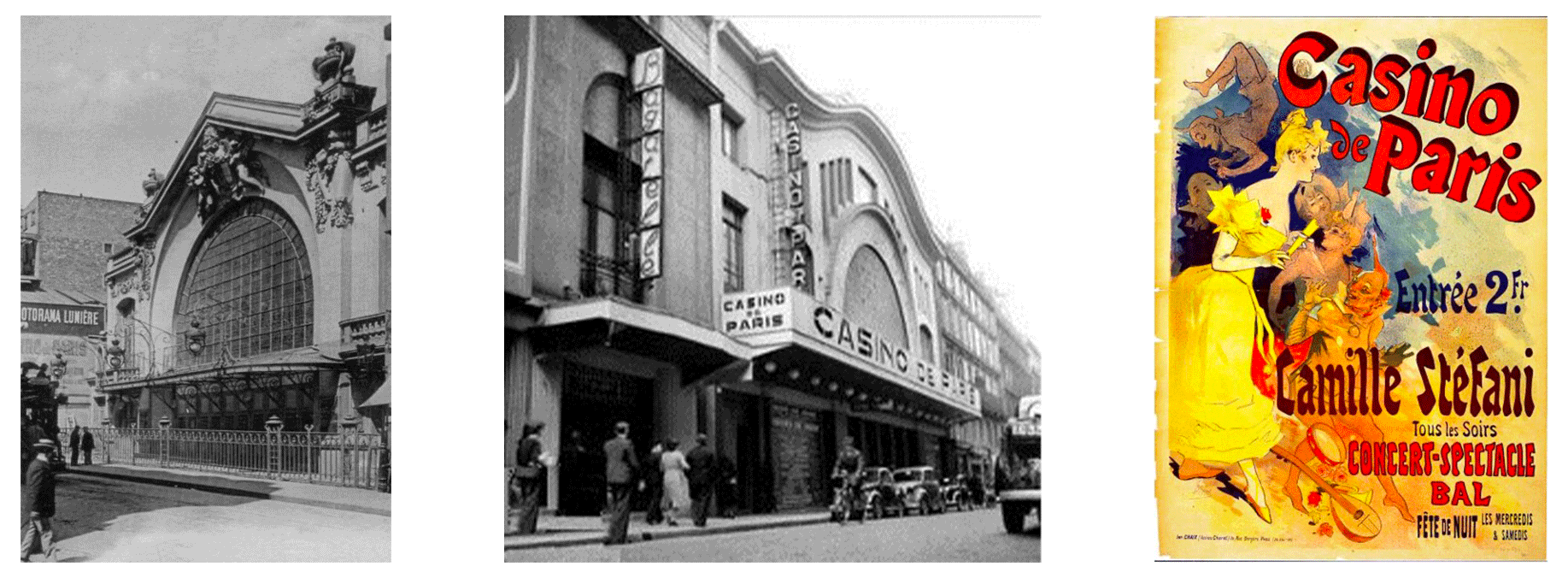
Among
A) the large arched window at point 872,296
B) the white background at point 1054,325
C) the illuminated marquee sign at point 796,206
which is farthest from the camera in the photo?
the large arched window at point 872,296

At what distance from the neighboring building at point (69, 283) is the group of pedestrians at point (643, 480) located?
266 centimetres

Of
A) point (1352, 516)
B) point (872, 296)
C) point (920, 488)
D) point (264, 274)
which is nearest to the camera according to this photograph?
point (1352, 516)

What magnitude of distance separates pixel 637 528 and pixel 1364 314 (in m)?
4.43

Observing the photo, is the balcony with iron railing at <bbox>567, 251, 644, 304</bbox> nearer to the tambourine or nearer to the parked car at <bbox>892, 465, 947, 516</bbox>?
the parked car at <bbox>892, 465, 947, 516</bbox>

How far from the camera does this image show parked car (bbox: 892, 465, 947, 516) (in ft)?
26.1

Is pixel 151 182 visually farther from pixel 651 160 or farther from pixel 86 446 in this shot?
pixel 651 160

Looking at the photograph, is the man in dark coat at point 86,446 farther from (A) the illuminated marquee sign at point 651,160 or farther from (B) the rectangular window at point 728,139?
(B) the rectangular window at point 728,139

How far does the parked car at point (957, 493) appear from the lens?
26.3 feet

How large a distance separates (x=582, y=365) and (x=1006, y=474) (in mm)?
2622

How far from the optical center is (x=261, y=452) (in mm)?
7723

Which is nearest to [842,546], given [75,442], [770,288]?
[770,288]

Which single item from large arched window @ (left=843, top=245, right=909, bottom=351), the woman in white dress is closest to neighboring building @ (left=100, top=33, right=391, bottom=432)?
the woman in white dress

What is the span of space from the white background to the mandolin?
183 mm

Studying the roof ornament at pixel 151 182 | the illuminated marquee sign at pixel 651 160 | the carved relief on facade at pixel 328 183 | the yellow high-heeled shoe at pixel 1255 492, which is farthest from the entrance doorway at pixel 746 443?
the roof ornament at pixel 151 182
